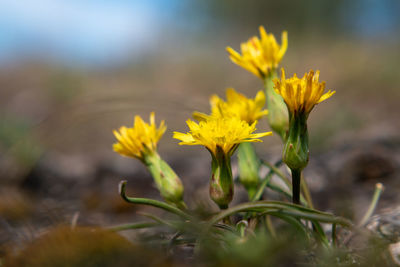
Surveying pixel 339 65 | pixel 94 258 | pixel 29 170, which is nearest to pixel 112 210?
pixel 29 170

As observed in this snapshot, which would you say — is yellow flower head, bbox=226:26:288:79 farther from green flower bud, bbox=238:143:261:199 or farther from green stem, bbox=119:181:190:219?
green stem, bbox=119:181:190:219

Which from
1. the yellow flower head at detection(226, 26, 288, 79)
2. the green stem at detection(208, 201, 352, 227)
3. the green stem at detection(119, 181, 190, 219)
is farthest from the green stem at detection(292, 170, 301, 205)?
the yellow flower head at detection(226, 26, 288, 79)

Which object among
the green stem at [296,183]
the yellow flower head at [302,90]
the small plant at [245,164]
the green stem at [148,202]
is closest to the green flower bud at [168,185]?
the small plant at [245,164]

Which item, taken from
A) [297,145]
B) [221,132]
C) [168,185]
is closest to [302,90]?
[297,145]

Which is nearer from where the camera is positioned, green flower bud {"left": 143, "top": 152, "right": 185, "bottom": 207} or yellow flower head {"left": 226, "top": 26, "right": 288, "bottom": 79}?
green flower bud {"left": 143, "top": 152, "right": 185, "bottom": 207}

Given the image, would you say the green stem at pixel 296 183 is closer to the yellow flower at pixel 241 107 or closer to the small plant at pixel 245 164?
the small plant at pixel 245 164

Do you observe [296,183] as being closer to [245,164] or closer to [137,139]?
[245,164]

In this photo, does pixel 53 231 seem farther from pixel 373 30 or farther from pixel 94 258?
pixel 373 30
